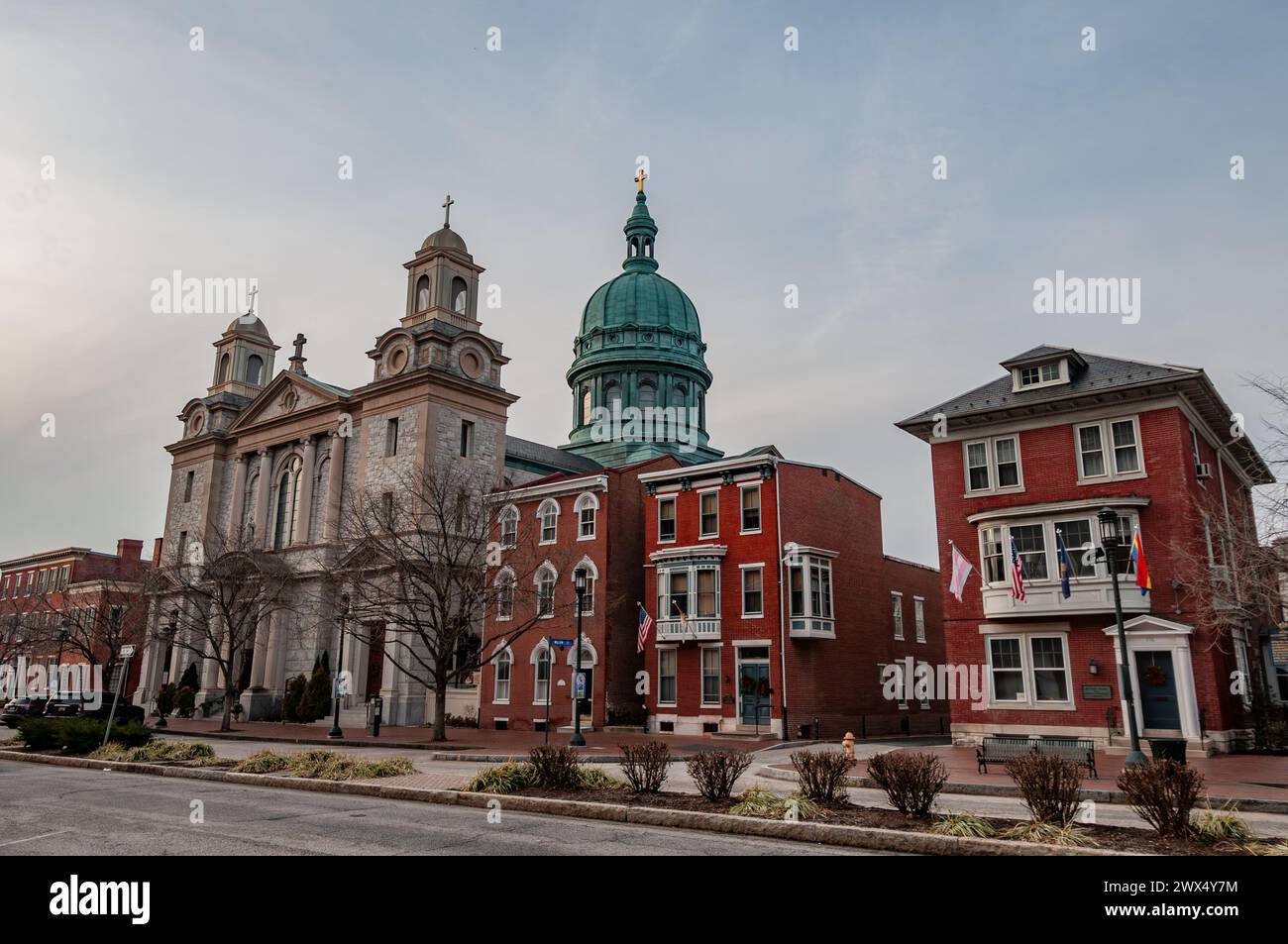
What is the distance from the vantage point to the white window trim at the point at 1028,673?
93.2 feet

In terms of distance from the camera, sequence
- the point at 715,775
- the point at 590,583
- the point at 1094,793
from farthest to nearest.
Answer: the point at 590,583 < the point at 1094,793 < the point at 715,775

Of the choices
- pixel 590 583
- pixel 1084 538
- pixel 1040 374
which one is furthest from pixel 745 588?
pixel 1040 374

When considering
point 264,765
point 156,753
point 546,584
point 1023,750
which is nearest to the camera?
point 264,765

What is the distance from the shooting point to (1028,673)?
2930 centimetres

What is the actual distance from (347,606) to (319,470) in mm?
20370

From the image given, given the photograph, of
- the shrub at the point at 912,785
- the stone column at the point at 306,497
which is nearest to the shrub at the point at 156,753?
the shrub at the point at 912,785

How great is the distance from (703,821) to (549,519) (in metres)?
30.8

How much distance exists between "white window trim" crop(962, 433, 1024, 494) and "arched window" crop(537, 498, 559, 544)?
60.3 feet

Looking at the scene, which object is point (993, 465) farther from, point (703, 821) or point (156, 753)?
point (156, 753)

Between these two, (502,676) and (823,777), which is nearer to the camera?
(823,777)

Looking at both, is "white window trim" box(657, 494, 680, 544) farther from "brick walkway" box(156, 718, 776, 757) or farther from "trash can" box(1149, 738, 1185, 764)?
"trash can" box(1149, 738, 1185, 764)

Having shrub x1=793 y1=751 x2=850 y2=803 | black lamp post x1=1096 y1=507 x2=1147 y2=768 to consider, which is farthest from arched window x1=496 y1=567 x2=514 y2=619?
shrub x1=793 y1=751 x2=850 y2=803

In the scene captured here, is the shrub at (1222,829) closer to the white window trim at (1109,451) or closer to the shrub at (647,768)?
the shrub at (647,768)

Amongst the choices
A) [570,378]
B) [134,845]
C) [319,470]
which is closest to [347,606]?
[319,470]
